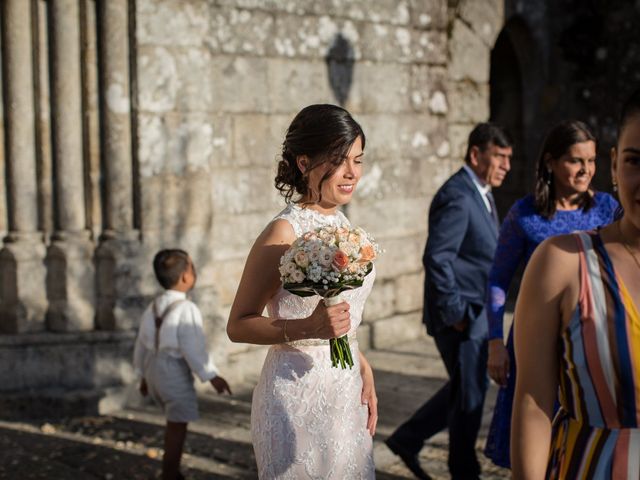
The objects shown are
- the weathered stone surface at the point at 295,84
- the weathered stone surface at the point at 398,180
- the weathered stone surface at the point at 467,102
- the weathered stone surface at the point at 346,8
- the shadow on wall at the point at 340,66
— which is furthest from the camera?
the weathered stone surface at the point at 467,102

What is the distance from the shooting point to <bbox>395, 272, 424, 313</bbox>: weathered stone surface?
26.9 ft

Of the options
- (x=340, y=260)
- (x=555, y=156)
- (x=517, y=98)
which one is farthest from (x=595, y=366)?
(x=517, y=98)

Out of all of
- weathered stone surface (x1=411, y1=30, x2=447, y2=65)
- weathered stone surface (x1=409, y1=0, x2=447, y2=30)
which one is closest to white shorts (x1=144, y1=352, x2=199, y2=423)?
weathered stone surface (x1=411, y1=30, x2=447, y2=65)

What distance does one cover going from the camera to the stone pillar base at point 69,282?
611 centimetres

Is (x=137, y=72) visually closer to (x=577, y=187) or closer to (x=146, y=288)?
(x=146, y=288)

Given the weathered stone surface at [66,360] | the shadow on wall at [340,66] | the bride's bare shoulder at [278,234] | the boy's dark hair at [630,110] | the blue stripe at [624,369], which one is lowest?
the weathered stone surface at [66,360]

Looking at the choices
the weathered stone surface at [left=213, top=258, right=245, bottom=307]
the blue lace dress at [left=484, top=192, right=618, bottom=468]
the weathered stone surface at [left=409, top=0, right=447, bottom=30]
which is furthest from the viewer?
the weathered stone surface at [left=409, top=0, right=447, bottom=30]

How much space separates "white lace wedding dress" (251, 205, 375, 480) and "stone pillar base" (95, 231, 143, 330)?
10.5 feet

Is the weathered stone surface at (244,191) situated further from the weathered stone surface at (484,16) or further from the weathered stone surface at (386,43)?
the weathered stone surface at (484,16)

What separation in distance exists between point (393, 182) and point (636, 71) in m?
4.70

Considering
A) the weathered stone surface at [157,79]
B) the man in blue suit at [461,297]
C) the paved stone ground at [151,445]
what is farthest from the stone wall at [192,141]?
the man in blue suit at [461,297]

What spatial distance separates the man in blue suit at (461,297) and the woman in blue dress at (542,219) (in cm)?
51

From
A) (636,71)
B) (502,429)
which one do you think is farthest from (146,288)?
(636,71)

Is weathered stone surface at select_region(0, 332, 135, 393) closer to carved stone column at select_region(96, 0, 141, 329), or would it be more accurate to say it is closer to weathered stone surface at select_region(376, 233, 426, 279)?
carved stone column at select_region(96, 0, 141, 329)
